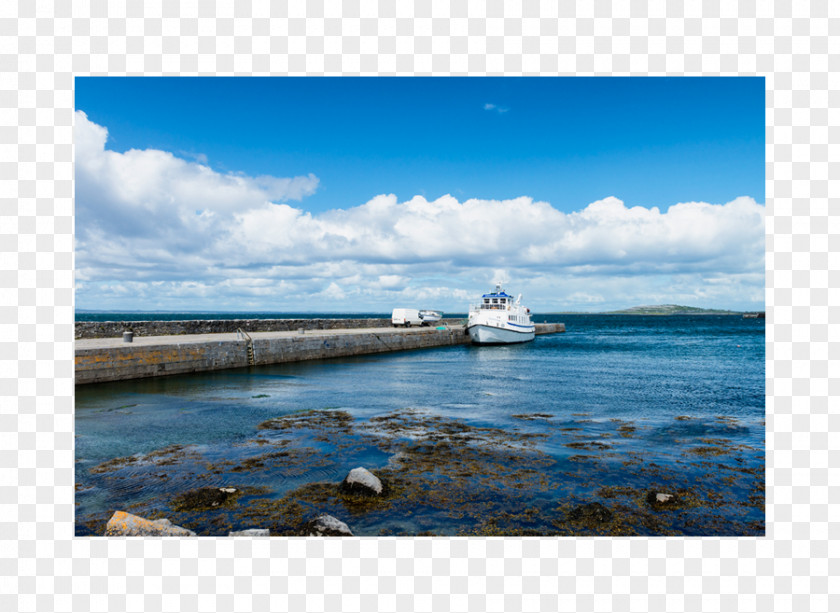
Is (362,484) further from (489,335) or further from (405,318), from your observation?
(405,318)

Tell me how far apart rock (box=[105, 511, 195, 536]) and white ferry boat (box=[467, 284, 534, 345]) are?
40.6 meters

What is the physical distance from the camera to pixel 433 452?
32.9 feet

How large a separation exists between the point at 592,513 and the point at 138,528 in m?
5.87

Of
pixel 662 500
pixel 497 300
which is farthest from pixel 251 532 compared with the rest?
pixel 497 300

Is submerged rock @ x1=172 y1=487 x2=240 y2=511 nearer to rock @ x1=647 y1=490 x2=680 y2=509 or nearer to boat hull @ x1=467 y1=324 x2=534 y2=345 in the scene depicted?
rock @ x1=647 y1=490 x2=680 y2=509

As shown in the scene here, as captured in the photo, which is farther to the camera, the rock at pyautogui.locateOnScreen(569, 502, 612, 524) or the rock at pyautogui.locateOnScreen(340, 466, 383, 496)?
the rock at pyautogui.locateOnScreen(340, 466, 383, 496)

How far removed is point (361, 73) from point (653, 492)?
750 centimetres

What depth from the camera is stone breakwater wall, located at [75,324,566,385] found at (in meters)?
17.6

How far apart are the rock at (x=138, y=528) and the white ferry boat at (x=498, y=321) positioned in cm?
4061

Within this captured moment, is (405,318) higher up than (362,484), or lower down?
higher up

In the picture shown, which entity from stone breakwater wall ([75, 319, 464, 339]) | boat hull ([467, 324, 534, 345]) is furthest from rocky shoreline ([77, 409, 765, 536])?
boat hull ([467, 324, 534, 345])

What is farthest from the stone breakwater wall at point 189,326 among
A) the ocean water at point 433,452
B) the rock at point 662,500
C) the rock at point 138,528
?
the rock at point 662,500

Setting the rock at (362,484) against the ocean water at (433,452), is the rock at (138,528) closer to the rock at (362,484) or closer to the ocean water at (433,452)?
the ocean water at (433,452)

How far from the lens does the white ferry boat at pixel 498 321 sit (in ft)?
150
